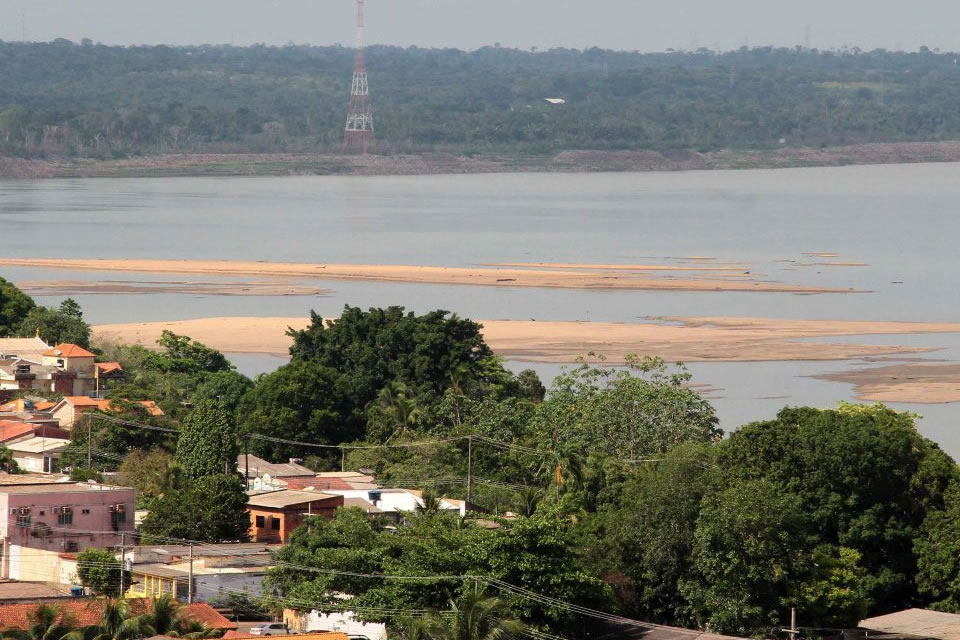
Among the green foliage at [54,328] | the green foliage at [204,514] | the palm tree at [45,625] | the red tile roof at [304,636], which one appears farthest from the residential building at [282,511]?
the green foliage at [54,328]

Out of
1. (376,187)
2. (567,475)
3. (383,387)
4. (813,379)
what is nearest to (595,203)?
(376,187)

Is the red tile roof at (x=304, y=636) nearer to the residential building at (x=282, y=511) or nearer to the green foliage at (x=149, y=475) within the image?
the residential building at (x=282, y=511)

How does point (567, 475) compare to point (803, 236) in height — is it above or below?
below

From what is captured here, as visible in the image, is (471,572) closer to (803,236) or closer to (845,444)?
(845,444)

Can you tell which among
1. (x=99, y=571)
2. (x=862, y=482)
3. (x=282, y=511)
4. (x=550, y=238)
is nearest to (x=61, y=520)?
(x=99, y=571)

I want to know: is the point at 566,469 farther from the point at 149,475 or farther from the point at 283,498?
the point at 149,475

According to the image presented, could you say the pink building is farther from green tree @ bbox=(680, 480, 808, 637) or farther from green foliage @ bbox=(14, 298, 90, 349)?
green foliage @ bbox=(14, 298, 90, 349)
